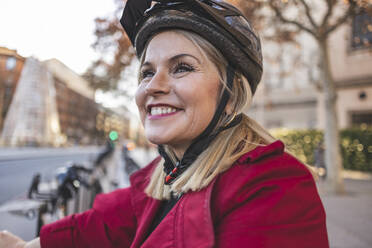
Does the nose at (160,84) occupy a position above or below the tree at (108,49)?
below

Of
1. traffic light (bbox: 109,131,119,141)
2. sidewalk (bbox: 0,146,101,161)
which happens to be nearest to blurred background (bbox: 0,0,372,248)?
traffic light (bbox: 109,131,119,141)

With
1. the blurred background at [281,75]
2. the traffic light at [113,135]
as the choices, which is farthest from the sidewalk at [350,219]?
the traffic light at [113,135]

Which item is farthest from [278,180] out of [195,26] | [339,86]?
[339,86]

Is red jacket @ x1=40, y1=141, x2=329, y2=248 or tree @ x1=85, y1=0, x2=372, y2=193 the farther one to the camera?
tree @ x1=85, y1=0, x2=372, y2=193

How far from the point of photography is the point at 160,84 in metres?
1.37

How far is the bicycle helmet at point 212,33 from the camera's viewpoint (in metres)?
1.37

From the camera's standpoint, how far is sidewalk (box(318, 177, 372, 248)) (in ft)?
11.1

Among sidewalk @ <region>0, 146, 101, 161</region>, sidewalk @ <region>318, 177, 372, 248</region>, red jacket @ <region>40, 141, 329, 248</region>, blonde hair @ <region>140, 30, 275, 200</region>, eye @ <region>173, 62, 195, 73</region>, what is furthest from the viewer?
sidewalk @ <region>0, 146, 101, 161</region>

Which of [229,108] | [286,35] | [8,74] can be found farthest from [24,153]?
[229,108]

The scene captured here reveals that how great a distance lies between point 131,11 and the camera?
5.61 feet

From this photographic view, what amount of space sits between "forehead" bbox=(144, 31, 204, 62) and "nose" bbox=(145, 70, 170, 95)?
0.09 metres

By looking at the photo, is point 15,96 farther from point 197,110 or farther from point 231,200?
point 231,200

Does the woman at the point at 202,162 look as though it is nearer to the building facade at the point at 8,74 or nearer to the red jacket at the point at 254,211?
the red jacket at the point at 254,211

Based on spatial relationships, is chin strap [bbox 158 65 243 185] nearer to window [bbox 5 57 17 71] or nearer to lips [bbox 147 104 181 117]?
lips [bbox 147 104 181 117]
